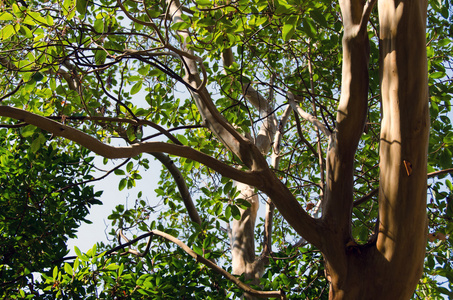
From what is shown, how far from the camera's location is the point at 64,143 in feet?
18.3

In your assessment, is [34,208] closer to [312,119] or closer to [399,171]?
[312,119]

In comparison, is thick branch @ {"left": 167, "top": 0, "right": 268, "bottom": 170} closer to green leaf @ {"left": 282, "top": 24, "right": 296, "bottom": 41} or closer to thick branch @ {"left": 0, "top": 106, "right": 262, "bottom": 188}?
thick branch @ {"left": 0, "top": 106, "right": 262, "bottom": 188}

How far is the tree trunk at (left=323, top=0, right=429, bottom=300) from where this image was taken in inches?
83.1

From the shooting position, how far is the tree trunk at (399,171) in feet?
6.93

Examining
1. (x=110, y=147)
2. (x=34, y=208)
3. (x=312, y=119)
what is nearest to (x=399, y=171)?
(x=312, y=119)

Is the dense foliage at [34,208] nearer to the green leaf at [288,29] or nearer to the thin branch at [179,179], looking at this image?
the thin branch at [179,179]

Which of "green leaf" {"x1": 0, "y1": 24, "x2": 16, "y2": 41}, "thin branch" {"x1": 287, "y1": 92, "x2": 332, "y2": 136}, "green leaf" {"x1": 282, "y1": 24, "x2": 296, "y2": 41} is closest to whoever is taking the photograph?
"green leaf" {"x1": 0, "y1": 24, "x2": 16, "y2": 41}

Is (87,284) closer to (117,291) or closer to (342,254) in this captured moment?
(117,291)

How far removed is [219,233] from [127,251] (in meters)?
3.15

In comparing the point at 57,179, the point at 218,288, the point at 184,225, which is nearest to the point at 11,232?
the point at 57,179

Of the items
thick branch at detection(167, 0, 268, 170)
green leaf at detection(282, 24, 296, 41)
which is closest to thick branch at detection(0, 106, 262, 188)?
thick branch at detection(167, 0, 268, 170)

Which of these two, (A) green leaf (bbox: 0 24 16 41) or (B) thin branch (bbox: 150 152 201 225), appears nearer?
(A) green leaf (bbox: 0 24 16 41)

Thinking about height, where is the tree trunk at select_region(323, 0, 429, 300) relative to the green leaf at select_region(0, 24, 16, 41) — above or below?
below

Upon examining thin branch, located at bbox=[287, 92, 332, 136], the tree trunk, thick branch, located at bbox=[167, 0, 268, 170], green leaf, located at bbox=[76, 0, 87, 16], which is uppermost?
green leaf, located at bbox=[76, 0, 87, 16]
